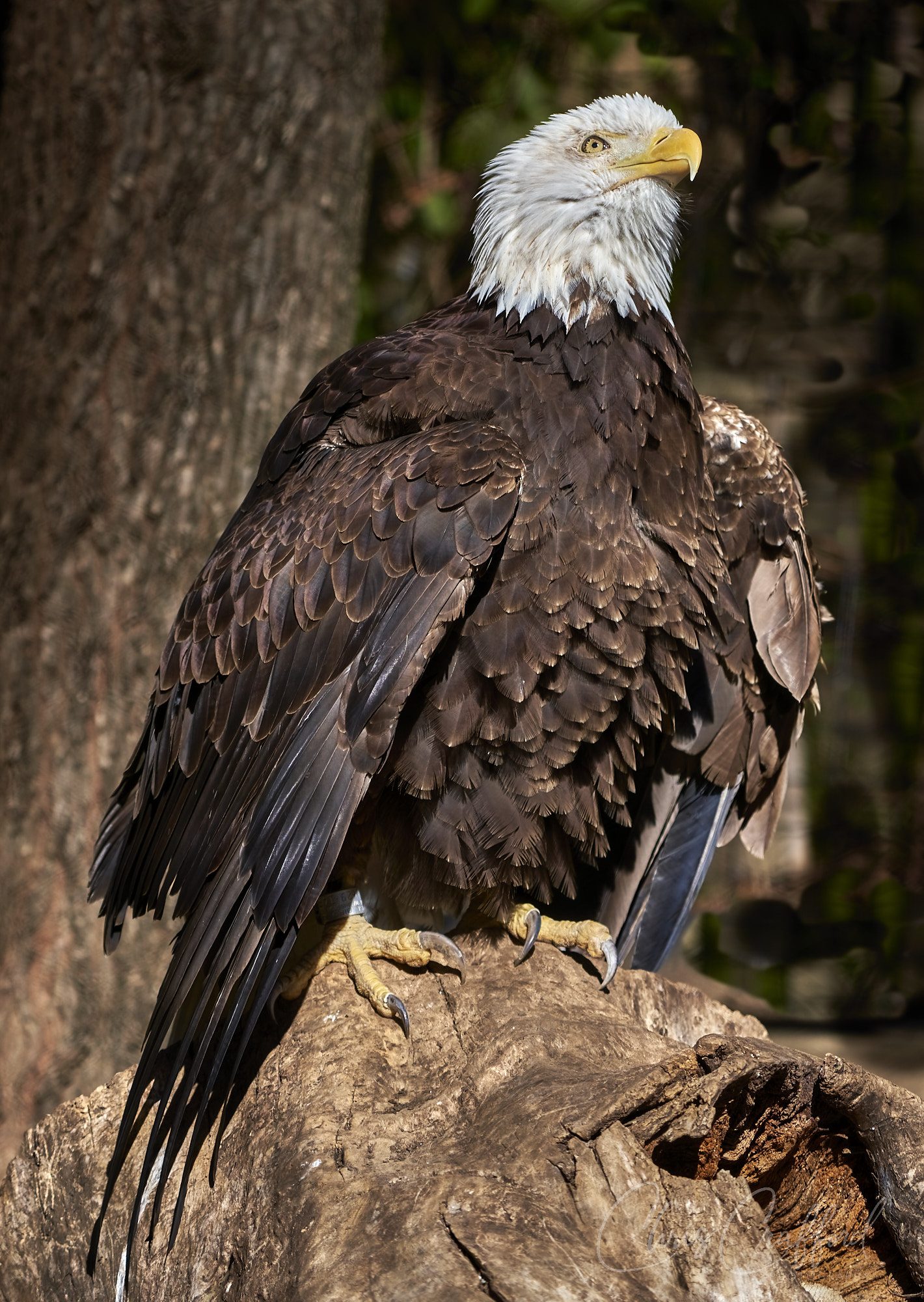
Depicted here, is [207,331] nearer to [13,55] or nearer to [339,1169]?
[13,55]

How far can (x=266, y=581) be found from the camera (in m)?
2.62

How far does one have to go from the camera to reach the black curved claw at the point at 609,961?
111 inches

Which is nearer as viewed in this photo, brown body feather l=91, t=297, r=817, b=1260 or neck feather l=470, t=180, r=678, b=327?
brown body feather l=91, t=297, r=817, b=1260

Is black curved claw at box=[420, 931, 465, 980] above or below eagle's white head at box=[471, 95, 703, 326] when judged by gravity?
below

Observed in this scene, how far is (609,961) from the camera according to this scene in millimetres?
2879

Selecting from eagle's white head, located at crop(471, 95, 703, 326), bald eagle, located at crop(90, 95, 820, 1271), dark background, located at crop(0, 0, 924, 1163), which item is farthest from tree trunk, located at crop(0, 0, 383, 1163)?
eagle's white head, located at crop(471, 95, 703, 326)

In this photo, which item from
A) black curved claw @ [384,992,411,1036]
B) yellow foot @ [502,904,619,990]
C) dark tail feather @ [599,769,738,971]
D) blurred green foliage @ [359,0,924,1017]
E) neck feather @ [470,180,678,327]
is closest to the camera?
black curved claw @ [384,992,411,1036]

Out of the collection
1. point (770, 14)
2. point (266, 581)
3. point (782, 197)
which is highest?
point (770, 14)

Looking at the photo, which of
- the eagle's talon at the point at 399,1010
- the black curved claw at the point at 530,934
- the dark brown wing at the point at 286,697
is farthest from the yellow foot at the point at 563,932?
the dark brown wing at the point at 286,697

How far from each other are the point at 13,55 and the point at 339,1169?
366 cm

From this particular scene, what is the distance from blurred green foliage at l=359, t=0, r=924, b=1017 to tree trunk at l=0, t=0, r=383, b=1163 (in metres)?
1.46

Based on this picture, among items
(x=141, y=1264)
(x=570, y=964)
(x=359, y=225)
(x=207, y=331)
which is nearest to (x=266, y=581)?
(x=570, y=964)

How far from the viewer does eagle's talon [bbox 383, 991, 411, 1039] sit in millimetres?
2469

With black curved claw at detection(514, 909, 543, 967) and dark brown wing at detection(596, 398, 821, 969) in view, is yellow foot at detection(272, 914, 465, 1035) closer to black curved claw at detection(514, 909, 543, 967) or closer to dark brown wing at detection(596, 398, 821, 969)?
black curved claw at detection(514, 909, 543, 967)
